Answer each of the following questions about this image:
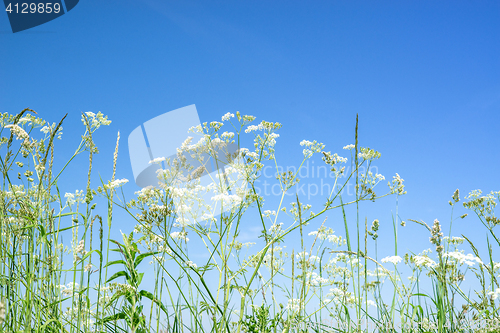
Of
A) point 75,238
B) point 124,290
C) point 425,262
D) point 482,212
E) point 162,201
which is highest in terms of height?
point 482,212

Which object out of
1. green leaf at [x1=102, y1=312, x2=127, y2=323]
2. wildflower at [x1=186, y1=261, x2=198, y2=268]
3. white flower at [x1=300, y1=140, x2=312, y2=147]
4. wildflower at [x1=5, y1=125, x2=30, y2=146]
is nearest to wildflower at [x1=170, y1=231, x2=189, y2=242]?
wildflower at [x1=186, y1=261, x2=198, y2=268]

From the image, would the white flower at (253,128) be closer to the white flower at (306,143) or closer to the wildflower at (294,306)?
the white flower at (306,143)

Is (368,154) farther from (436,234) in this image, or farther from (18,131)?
(18,131)

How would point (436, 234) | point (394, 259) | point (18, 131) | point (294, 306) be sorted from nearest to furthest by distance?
point (436, 234), point (18, 131), point (394, 259), point (294, 306)

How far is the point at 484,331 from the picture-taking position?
8.57 ft

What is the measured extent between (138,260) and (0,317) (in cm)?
246

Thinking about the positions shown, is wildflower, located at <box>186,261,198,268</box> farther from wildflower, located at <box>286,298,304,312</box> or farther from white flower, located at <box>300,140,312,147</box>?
white flower, located at <box>300,140,312,147</box>

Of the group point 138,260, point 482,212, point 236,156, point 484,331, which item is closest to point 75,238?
point 138,260

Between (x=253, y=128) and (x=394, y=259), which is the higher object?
(x=253, y=128)

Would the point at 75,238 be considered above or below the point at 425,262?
above

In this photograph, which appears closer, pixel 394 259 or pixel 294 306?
pixel 394 259

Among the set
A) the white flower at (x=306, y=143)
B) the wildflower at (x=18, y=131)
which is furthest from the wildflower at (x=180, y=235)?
the white flower at (x=306, y=143)

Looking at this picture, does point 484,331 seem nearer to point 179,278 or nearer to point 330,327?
point 330,327

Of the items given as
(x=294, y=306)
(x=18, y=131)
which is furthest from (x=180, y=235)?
(x=18, y=131)
